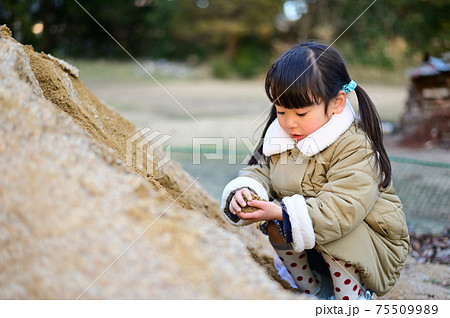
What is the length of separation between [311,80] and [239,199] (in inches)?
20.0

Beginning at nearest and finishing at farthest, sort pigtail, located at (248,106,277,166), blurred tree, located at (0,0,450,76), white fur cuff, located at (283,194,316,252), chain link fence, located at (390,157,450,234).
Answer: white fur cuff, located at (283,194,316,252) < pigtail, located at (248,106,277,166) < chain link fence, located at (390,157,450,234) < blurred tree, located at (0,0,450,76)

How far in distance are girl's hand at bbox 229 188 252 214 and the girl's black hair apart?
36 centimetres

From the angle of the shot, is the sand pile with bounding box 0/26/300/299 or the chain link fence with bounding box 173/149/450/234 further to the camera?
the chain link fence with bounding box 173/149/450/234

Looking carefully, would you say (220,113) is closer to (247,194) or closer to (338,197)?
(247,194)

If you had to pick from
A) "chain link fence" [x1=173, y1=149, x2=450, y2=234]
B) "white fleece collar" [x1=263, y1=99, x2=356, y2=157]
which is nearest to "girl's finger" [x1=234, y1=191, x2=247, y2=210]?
"white fleece collar" [x1=263, y1=99, x2=356, y2=157]

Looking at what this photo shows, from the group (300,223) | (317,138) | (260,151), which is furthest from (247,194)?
(260,151)

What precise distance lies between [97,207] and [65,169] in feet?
0.42

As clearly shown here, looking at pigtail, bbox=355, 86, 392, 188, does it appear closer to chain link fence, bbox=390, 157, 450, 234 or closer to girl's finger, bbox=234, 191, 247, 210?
girl's finger, bbox=234, 191, 247, 210

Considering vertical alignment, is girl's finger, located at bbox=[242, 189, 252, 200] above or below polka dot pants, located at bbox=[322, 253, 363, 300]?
above

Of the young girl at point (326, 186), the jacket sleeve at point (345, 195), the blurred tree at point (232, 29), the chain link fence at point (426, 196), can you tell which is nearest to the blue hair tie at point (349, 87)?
the young girl at point (326, 186)

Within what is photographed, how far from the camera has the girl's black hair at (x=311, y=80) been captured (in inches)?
72.1

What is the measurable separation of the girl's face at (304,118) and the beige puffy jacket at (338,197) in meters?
0.03

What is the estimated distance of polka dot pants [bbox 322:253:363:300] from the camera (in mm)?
1811

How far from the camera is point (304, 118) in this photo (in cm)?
189
